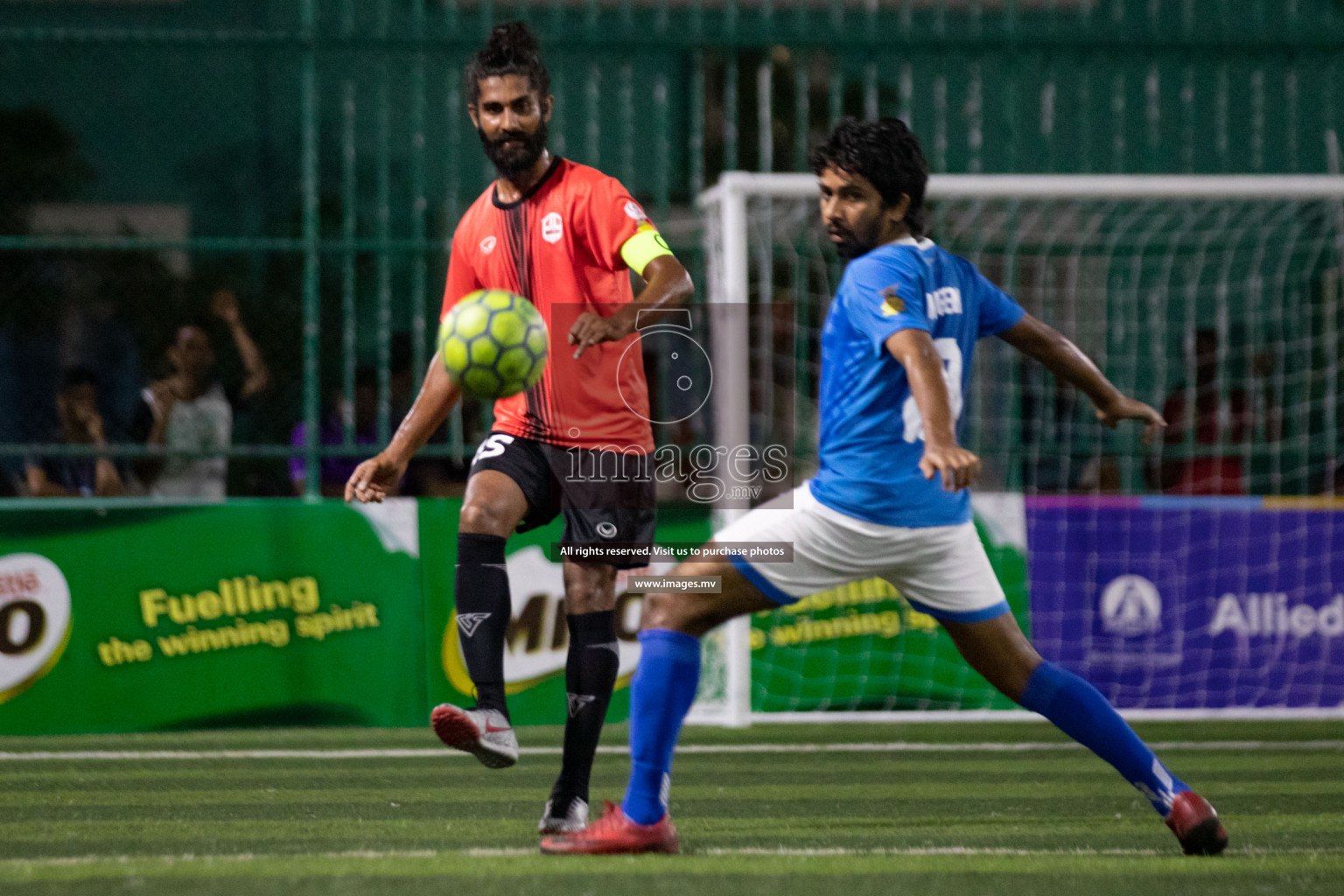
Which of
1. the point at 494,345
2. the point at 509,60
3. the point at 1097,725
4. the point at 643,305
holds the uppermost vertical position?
the point at 509,60

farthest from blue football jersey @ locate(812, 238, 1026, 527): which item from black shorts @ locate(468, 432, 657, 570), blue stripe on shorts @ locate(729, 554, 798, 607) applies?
black shorts @ locate(468, 432, 657, 570)

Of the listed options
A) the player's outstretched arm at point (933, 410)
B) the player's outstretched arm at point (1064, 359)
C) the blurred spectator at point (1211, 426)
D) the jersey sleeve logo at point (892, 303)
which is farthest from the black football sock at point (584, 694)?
the blurred spectator at point (1211, 426)

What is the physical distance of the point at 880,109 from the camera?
11.0 metres

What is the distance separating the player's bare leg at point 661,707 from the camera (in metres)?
4.22

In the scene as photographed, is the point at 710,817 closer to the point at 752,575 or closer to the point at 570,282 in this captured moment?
the point at 752,575

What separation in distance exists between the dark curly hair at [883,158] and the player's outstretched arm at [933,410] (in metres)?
0.53

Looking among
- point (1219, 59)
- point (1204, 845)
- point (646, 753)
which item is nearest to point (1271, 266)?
point (1219, 59)

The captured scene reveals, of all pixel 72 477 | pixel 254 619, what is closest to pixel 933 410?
pixel 254 619

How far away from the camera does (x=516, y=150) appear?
15.9 feet

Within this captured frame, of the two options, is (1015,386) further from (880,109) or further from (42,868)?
(42,868)

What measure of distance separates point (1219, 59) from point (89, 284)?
20.4 feet

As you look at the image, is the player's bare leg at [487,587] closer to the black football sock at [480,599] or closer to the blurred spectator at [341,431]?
the black football sock at [480,599]

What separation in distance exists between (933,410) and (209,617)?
5030mm

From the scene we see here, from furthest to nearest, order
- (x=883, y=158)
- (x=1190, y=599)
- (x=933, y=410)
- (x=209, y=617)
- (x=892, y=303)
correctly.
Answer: (x=1190, y=599), (x=209, y=617), (x=883, y=158), (x=892, y=303), (x=933, y=410)
